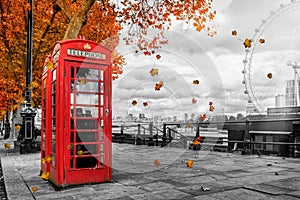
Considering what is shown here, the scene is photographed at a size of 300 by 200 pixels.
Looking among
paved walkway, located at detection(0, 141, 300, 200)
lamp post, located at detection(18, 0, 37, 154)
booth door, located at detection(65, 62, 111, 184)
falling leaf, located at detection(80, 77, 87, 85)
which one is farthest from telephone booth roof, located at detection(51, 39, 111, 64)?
lamp post, located at detection(18, 0, 37, 154)

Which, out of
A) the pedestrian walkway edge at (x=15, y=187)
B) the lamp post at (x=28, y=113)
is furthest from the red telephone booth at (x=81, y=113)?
the lamp post at (x=28, y=113)

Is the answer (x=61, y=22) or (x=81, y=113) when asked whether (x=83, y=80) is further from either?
(x=61, y=22)

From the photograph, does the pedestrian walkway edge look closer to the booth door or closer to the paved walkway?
the paved walkway

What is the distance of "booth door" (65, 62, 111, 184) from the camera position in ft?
17.7

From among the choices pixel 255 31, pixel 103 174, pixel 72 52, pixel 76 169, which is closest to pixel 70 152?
pixel 76 169

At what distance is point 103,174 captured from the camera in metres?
5.69

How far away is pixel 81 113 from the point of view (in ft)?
18.3

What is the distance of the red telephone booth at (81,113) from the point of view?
5.30 metres

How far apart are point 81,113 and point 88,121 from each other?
20 cm

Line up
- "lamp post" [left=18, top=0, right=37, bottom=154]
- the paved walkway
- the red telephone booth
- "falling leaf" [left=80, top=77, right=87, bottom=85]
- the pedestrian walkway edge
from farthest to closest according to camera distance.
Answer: "lamp post" [left=18, top=0, right=37, bottom=154] → "falling leaf" [left=80, top=77, right=87, bottom=85] → the red telephone booth → the pedestrian walkway edge → the paved walkway

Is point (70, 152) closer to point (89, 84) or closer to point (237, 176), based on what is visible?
point (89, 84)

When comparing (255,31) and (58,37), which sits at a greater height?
(255,31)

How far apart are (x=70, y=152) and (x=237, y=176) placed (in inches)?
126

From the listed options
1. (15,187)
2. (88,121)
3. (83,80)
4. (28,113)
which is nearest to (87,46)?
(83,80)
